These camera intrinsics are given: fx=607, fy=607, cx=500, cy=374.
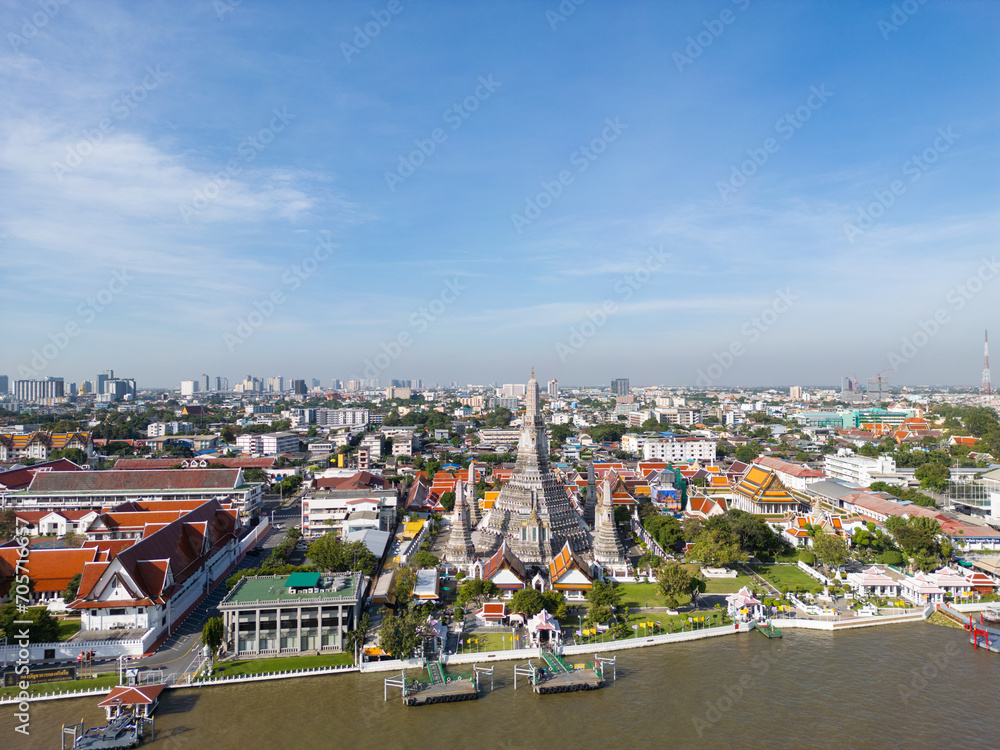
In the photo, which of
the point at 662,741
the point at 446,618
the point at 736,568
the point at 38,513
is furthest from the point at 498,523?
the point at 38,513

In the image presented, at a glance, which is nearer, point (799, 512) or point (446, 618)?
point (446, 618)

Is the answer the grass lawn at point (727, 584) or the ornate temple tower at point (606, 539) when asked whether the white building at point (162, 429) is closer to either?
the ornate temple tower at point (606, 539)

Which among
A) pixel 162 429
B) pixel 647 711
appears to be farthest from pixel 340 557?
pixel 162 429

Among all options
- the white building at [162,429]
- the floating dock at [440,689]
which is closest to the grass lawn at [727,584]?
the floating dock at [440,689]

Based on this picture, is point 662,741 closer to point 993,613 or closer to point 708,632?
point 708,632

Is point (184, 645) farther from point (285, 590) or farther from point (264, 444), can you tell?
point (264, 444)

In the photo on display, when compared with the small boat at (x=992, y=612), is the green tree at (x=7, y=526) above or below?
above
